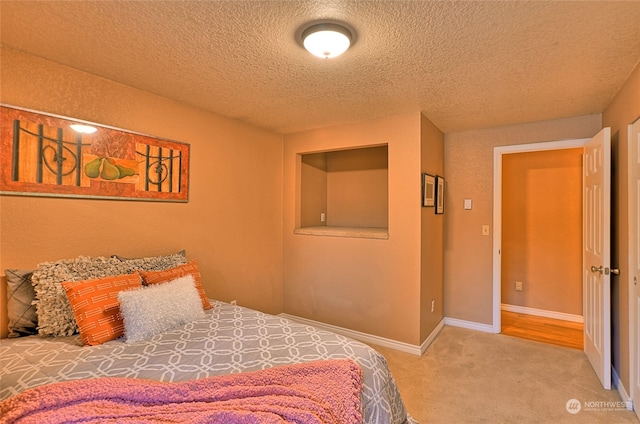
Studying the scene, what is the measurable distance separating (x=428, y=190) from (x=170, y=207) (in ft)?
8.18

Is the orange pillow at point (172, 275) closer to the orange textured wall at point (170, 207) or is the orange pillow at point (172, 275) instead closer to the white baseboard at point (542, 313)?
the orange textured wall at point (170, 207)

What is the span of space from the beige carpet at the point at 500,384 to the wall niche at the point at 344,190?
1530 mm

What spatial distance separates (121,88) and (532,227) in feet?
16.1

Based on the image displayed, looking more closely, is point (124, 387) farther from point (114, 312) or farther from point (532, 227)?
point (532, 227)

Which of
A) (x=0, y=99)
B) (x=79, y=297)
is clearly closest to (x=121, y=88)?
(x=0, y=99)

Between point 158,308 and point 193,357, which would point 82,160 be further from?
point 193,357

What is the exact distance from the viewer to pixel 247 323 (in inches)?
78.6

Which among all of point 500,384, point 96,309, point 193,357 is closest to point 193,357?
point 193,357

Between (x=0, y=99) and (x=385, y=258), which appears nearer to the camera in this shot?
(x=0, y=99)

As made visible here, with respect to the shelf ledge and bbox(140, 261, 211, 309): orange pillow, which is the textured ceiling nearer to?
the shelf ledge

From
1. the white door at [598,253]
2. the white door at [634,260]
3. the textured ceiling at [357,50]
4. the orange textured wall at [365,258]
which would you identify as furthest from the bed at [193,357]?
the white door at [598,253]

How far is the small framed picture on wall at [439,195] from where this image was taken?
11.2 feet

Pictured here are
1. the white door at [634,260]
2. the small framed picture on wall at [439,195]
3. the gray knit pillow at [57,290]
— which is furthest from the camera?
the small framed picture on wall at [439,195]

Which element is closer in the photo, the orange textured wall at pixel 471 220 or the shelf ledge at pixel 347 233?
the shelf ledge at pixel 347 233
